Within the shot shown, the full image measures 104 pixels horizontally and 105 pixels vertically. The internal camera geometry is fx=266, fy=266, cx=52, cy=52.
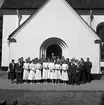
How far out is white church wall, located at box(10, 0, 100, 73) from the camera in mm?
20125

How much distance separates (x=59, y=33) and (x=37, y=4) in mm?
7086

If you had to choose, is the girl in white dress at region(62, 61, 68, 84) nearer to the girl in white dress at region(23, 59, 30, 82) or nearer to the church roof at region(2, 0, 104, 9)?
the girl in white dress at region(23, 59, 30, 82)

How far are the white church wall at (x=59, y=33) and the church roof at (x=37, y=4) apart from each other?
5461 mm

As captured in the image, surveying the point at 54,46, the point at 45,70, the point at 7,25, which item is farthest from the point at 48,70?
the point at 7,25

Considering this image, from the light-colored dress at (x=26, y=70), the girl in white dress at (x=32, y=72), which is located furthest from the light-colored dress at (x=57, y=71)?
the light-colored dress at (x=26, y=70)

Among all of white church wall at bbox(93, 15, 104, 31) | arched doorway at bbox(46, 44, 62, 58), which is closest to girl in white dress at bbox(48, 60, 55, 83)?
arched doorway at bbox(46, 44, 62, 58)

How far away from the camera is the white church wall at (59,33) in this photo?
2012cm

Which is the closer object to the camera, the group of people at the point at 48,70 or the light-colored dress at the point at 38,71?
the group of people at the point at 48,70

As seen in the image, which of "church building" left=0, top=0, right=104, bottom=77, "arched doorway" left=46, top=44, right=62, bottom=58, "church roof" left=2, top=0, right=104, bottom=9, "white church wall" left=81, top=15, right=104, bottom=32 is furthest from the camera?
"church roof" left=2, top=0, right=104, bottom=9

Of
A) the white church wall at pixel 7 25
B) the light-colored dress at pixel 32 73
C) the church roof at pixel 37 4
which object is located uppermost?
the church roof at pixel 37 4

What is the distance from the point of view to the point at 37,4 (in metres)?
26.2

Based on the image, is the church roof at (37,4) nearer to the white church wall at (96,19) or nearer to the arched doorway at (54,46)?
the white church wall at (96,19)

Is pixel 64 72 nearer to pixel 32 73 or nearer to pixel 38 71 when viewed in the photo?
pixel 38 71

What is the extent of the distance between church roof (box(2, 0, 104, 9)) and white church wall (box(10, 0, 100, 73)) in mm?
5461
